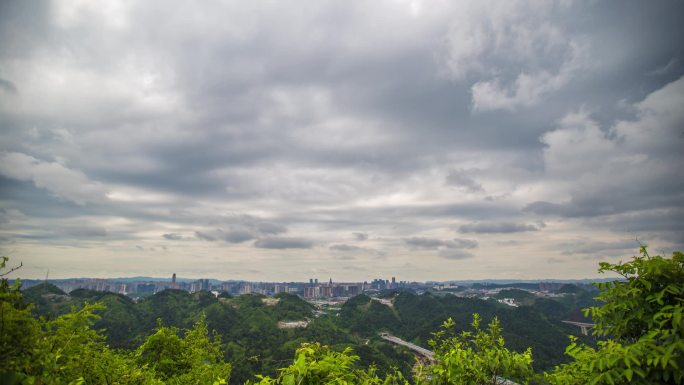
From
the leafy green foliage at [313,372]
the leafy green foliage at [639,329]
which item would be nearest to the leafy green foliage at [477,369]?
the leafy green foliage at [639,329]

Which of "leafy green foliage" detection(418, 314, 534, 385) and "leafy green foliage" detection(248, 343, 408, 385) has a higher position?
"leafy green foliage" detection(248, 343, 408, 385)

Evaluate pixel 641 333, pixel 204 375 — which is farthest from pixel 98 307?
pixel 204 375

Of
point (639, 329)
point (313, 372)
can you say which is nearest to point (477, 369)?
point (639, 329)

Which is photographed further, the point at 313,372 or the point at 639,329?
the point at 639,329

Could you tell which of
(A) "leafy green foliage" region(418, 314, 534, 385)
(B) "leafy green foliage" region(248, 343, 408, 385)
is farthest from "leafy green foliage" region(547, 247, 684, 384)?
(B) "leafy green foliage" region(248, 343, 408, 385)

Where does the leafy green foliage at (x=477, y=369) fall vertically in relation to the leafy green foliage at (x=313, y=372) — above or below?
below

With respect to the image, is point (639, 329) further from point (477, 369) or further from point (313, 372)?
point (313, 372)

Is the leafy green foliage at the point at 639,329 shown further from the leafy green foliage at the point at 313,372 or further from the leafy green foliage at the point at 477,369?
the leafy green foliage at the point at 313,372

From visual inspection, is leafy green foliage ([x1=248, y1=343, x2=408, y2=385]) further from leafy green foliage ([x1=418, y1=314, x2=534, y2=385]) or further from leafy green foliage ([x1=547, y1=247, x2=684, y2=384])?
leafy green foliage ([x1=547, y1=247, x2=684, y2=384])

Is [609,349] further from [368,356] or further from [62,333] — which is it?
[368,356]
